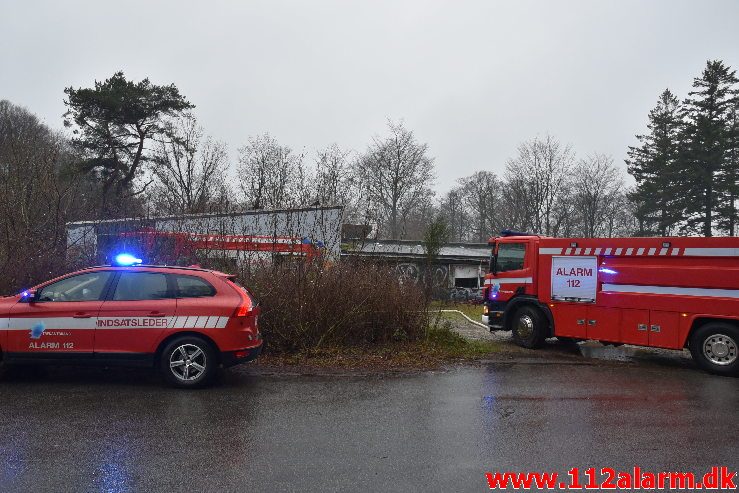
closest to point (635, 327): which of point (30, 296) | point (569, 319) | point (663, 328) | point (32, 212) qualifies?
point (663, 328)

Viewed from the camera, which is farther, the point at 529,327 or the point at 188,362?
the point at 529,327

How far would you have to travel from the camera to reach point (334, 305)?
1036 centimetres

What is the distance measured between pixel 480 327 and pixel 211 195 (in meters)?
8.44

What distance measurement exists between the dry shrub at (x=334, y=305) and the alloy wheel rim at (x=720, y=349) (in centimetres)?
509

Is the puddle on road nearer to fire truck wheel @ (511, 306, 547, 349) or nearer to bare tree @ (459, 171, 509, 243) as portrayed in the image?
fire truck wheel @ (511, 306, 547, 349)

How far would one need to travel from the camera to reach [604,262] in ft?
35.5

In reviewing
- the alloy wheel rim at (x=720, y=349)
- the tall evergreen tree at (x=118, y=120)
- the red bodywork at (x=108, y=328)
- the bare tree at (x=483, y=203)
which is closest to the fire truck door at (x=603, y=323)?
the alloy wheel rim at (x=720, y=349)

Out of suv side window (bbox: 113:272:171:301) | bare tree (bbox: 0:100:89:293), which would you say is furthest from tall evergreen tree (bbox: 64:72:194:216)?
suv side window (bbox: 113:272:171:301)

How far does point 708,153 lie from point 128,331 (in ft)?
129

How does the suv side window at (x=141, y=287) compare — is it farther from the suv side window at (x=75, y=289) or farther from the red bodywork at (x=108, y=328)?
the suv side window at (x=75, y=289)

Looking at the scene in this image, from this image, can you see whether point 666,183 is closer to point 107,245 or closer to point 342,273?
point 342,273

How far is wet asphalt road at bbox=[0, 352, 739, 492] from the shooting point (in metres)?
4.53

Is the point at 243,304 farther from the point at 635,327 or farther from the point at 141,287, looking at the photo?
the point at 635,327

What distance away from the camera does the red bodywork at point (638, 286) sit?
30.9ft
